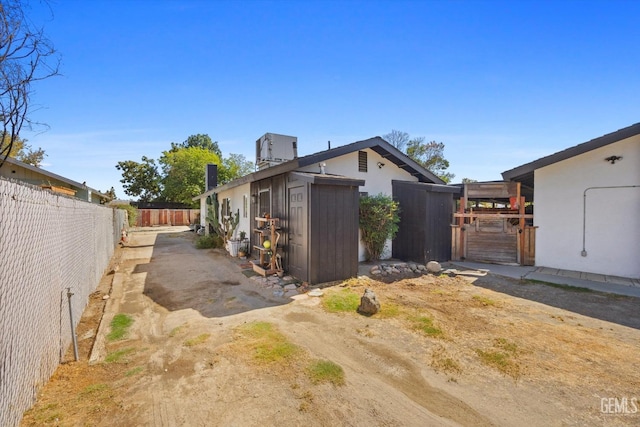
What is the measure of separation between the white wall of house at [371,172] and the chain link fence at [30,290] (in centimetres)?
529

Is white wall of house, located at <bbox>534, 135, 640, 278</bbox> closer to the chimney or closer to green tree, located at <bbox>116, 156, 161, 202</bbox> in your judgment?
the chimney

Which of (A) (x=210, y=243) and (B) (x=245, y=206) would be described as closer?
(B) (x=245, y=206)

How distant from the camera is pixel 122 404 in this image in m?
2.37

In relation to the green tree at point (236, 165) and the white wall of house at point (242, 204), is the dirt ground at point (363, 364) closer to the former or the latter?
the white wall of house at point (242, 204)

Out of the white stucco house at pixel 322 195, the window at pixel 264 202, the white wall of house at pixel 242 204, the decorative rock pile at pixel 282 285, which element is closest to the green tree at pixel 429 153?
the white stucco house at pixel 322 195

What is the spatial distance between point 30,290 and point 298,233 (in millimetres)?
4407

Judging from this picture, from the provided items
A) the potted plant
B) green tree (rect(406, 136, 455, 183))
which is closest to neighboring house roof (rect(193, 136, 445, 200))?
the potted plant

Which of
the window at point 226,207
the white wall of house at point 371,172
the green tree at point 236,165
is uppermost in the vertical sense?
the green tree at point 236,165

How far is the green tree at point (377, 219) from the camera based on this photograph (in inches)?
313

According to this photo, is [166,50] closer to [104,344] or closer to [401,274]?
[104,344]

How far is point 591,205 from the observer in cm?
686

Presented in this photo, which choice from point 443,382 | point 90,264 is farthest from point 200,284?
point 443,382

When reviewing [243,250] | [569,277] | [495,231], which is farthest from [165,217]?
[569,277]

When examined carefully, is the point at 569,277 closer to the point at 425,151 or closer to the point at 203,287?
the point at 203,287
